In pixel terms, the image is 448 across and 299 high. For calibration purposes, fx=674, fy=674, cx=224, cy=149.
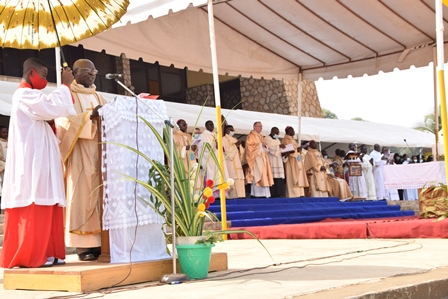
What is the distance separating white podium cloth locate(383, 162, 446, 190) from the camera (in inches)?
416

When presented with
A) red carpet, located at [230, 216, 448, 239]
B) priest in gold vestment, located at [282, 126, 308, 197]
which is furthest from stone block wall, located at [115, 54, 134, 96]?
red carpet, located at [230, 216, 448, 239]

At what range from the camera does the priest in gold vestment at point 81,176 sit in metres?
5.14

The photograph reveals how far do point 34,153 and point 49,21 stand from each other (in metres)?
1.38

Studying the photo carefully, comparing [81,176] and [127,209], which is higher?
[81,176]

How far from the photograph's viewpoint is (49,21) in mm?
5797

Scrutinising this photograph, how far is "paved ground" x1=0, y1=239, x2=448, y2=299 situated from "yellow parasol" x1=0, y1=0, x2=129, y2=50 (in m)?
2.20

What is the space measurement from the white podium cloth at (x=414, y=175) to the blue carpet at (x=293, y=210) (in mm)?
1488

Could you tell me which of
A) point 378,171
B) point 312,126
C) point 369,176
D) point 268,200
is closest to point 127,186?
point 268,200

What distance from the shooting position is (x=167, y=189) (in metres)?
4.98

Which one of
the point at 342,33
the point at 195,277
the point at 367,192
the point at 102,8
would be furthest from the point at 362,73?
the point at 195,277

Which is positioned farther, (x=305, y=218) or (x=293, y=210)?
(x=293, y=210)

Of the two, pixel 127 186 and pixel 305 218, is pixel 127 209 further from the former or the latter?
pixel 305 218

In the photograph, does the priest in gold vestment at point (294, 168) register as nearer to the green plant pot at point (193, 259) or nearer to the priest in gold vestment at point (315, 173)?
the priest in gold vestment at point (315, 173)

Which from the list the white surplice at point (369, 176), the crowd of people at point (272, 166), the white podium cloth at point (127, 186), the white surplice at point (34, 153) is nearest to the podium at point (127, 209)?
the white podium cloth at point (127, 186)
